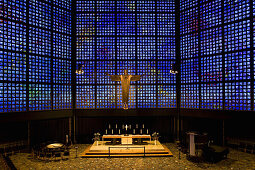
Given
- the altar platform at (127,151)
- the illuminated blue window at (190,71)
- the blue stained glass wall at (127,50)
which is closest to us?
the altar platform at (127,151)

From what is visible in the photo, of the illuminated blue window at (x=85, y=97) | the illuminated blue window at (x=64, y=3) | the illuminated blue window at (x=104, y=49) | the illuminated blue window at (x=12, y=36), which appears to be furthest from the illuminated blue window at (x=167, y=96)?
the illuminated blue window at (x=12, y=36)

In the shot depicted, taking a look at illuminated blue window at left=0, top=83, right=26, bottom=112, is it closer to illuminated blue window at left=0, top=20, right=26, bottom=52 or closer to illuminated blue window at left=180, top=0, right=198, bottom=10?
illuminated blue window at left=0, top=20, right=26, bottom=52

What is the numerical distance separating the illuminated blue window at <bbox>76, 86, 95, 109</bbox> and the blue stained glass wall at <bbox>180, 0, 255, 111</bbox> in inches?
308

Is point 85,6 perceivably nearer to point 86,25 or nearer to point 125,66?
point 86,25

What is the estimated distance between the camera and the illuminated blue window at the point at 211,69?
14123 mm

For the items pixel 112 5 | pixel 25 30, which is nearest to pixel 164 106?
pixel 112 5

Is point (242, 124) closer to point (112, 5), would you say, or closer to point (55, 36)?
point (112, 5)

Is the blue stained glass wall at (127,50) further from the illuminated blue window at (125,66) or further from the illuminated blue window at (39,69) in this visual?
the illuminated blue window at (39,69)

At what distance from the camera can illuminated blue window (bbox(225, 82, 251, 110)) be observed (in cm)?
1283

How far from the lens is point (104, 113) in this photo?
16.1 meters

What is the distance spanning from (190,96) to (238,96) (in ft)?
11.5

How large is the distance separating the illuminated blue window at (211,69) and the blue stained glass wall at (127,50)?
8.53 ft

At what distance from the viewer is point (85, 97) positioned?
641 inches

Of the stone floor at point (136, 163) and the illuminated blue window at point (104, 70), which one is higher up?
the illuminated blue window at point (104, 70)
